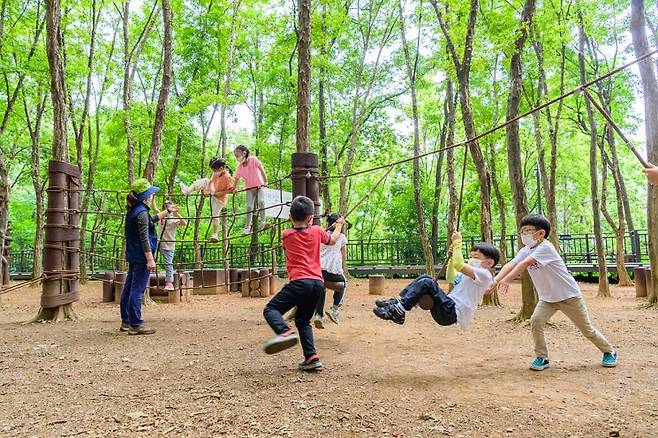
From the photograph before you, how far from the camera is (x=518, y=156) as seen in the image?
276 inches

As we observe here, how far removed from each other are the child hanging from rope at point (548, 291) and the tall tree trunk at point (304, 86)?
3780 millimetres

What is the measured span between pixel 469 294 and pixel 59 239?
218 inches

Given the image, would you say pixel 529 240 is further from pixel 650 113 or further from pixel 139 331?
pixel 650 113

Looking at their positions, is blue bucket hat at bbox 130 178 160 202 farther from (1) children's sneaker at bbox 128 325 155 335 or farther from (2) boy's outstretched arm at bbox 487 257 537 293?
(2) boy's outstretched arm at bbox 487 257 537 293

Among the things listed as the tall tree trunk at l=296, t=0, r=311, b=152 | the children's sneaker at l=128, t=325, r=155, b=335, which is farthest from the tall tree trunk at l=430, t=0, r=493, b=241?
the children's sneaker at l=128, t=325, r=155, b=335

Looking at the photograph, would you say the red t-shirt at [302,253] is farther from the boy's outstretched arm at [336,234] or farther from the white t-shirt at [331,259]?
the white t-shirt at [331,259]

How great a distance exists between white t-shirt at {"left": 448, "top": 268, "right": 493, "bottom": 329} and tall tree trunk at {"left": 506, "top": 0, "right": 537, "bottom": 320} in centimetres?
258

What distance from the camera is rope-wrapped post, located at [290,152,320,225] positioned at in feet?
17.9

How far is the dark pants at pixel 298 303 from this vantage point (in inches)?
146

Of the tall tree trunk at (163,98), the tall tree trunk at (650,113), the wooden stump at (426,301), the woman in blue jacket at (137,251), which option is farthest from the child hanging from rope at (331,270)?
the tall tree trunk at (650,113)

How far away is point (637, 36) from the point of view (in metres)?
8.17

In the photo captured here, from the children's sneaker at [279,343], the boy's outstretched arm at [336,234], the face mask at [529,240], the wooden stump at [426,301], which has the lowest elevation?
the children's sneaker at [279,343]

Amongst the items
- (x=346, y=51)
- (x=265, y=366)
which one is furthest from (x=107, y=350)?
(x=346, y=51)

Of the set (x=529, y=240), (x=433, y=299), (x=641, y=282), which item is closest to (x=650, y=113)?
(x=641, y=282)
